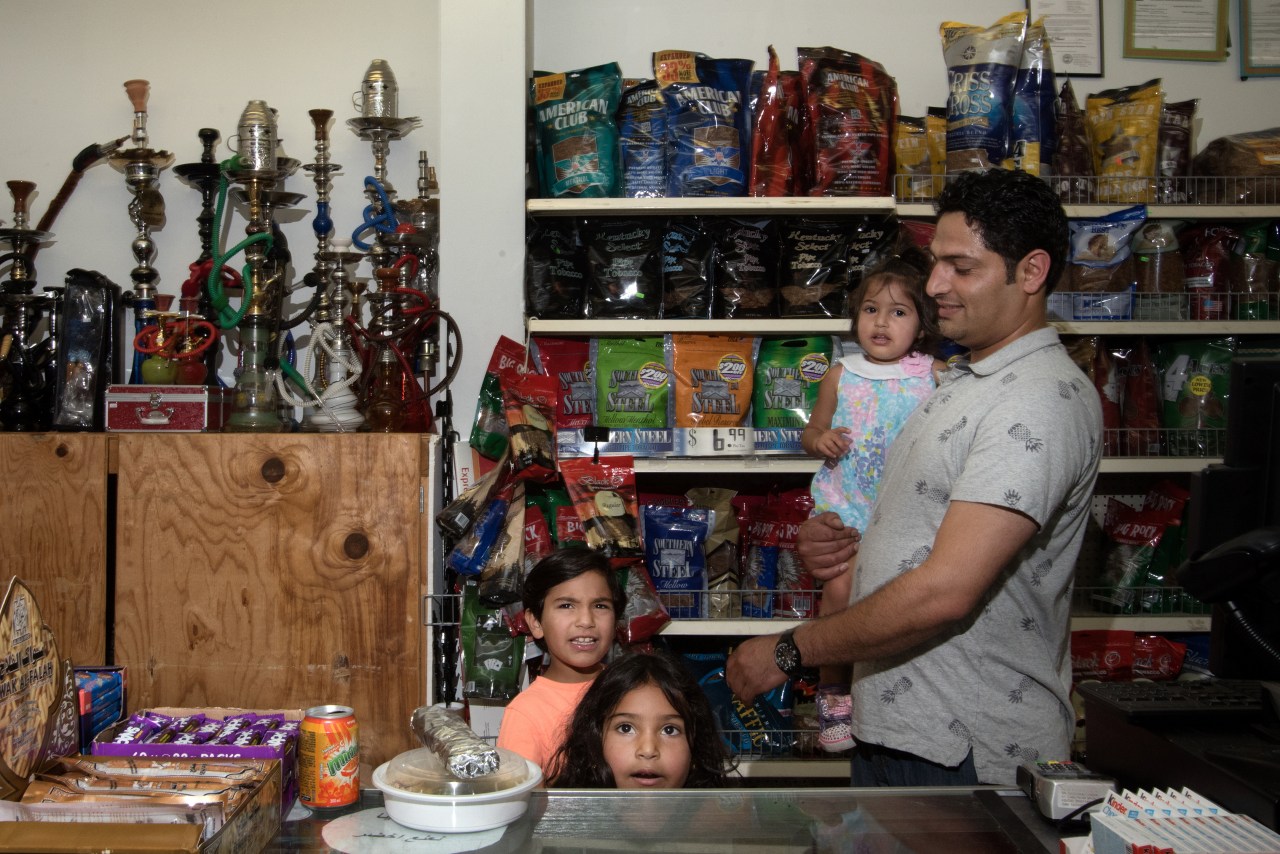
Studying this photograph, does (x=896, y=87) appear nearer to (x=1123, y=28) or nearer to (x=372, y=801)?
→ (x=1123, y=28)

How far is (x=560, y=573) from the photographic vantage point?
6.95 feet

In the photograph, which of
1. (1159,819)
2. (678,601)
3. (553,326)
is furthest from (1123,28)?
(1159,819)

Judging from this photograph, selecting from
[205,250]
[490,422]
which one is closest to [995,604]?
[490,422]

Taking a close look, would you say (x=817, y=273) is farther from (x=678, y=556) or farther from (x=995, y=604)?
(x=995, y=604)

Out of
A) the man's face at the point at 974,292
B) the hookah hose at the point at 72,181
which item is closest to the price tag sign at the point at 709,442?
the man's face at the point at 974,292

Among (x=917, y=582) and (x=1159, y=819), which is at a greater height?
(x=917, y=582)

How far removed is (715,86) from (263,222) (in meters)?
1.31

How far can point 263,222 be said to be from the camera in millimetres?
2859

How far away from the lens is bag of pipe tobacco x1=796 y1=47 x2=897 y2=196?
110 inches

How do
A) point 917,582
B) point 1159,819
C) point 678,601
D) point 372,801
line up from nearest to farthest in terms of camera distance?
point 1159,819, point 372,801, point 917,582, point 678,601

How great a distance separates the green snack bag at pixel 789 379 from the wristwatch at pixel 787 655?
1.32 m

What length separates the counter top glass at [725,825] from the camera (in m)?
1.06

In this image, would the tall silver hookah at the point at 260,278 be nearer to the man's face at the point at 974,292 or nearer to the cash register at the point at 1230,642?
the man's face at the point at 974,292

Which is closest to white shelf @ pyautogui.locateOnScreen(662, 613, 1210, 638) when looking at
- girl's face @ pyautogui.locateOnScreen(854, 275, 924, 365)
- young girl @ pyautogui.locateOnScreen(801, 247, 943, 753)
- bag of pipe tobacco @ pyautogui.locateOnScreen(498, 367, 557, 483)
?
young girl @ pyautogui.locateOnScreen(801, 247, 943, 753)
